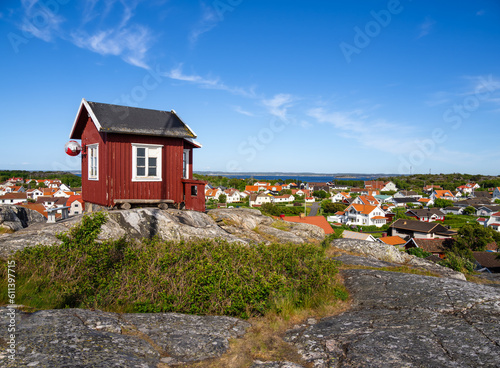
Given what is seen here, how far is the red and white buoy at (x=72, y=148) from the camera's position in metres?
14.6

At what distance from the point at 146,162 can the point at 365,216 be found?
222 ft

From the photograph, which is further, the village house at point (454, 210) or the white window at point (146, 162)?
the village house at point (454, 210)

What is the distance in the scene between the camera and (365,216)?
2815 inches

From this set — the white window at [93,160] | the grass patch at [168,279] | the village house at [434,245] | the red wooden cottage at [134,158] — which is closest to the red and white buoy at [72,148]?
the red wooden cottage at [134,158]

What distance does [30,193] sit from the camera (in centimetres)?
8631

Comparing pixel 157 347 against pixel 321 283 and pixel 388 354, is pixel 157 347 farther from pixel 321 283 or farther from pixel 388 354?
pixel 321 283

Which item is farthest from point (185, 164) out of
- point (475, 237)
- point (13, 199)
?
point (13, 199)

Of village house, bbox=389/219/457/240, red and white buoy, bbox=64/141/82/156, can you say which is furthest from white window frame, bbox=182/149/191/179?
village house, bbox=389/219/457/240

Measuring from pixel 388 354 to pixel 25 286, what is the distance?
6116 millimetres

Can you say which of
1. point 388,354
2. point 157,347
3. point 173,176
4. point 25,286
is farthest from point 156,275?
point 173,176

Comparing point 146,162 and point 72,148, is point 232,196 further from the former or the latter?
point 146,162

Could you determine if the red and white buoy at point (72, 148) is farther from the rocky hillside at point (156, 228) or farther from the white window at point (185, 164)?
the white window at point (185, 164)

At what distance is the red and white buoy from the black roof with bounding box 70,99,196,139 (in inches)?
32.0

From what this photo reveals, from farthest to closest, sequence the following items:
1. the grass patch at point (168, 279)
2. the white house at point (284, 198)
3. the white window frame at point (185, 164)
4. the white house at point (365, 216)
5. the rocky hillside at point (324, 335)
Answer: the white house at point (284, 198) < the white house at point (365, 216) < the white window frame at point (185, 164) < the grass patch at point (168, 279) < the rocky hillside at point (324, 335)
